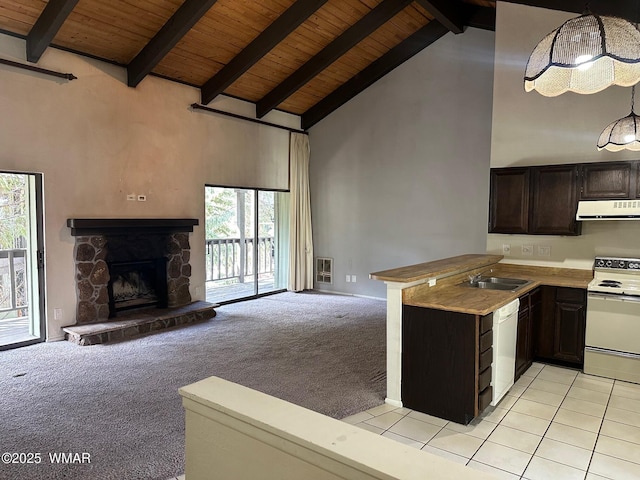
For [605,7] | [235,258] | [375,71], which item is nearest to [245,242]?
[235,258]

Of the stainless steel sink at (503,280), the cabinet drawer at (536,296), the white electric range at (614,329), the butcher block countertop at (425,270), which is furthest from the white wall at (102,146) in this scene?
the white electric range at (614,329)

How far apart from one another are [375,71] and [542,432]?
5.93 metres

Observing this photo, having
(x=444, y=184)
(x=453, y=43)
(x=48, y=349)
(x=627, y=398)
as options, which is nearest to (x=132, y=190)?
(x=48, y=349)

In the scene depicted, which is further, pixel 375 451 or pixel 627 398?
pixel 627 398

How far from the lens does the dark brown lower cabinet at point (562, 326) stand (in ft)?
13.5

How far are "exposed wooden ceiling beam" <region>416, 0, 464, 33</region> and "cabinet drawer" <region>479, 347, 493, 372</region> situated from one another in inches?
171

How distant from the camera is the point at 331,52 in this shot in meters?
6.30

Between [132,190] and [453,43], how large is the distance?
5.14 m

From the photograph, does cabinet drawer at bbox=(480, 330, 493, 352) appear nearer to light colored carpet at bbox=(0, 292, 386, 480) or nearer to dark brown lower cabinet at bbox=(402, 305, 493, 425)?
dark brown lower cabinet at bbox=(402, 305, 493, 425)

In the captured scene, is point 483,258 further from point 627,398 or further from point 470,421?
point 470,421

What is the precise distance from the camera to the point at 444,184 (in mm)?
6750

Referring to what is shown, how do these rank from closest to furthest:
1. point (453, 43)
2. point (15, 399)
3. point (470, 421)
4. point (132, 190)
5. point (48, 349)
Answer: point (470, 421) < point (15, 399) < point (48, 349) < point (132, 190) < point (453, 43)

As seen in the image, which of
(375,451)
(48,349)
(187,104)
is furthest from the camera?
(187,104)

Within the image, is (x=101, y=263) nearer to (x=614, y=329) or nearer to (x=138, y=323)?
(x=138, y=323)
